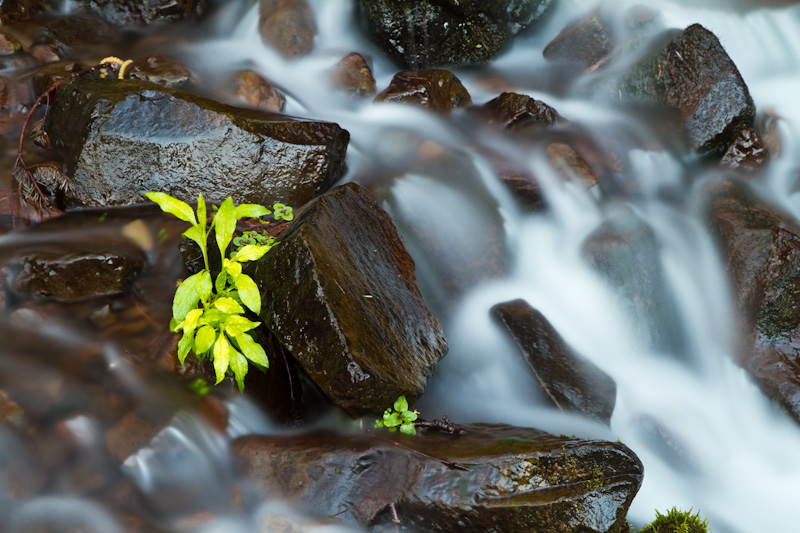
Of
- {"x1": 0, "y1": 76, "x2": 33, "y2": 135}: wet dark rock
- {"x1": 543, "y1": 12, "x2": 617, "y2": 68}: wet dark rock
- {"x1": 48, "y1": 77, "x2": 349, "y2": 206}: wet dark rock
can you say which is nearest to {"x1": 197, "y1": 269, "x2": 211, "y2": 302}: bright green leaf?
{"x1": 48, "y1": 77, "x2": 349, "y2": 206}: wet dark rock

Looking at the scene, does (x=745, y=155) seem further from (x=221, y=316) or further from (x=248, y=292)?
(x=221, y=316)

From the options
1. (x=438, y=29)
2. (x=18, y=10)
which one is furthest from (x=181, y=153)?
(x=18, y=10)

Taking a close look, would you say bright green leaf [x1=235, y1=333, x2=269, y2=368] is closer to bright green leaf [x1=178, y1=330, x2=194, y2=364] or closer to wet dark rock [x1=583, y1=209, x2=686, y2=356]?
bright green leaf [x1=178, y1=330, x2=194, y2=364]

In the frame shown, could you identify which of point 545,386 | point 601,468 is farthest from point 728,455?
point 601,468

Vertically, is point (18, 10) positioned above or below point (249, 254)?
below

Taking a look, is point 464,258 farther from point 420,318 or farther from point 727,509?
point 727,509

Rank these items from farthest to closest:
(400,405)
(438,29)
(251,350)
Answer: (438,29) → (400,405) → (251,350)

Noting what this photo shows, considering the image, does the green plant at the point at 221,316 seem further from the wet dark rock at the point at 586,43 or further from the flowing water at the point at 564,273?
the wet dark rock at the point at 586,43

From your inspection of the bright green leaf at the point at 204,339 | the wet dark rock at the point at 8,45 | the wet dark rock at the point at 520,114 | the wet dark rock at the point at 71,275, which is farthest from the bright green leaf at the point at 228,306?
the wet dark rock at the point at 8,45
